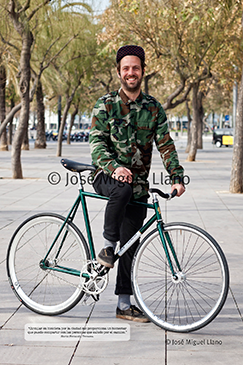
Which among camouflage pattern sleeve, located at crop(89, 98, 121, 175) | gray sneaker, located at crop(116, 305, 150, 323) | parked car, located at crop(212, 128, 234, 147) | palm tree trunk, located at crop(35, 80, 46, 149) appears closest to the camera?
camouflage pattern sleeve, located at crop(89, 98, 121, 175)

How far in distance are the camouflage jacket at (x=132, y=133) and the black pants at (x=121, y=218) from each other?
0.14m

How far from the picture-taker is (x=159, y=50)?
21125 millimetres

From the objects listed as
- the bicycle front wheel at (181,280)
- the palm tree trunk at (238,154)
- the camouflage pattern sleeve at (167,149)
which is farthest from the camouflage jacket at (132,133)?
the palm tree trunk at (238,154)

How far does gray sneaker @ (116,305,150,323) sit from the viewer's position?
13.1 ft

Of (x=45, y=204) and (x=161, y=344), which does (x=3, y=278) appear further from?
(x=45, y=204)

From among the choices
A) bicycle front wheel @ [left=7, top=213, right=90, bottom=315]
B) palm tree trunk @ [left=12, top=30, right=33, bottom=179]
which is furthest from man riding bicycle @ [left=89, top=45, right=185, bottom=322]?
palm tree trunk @ [left=12, top=30, right=33, bottom=179]

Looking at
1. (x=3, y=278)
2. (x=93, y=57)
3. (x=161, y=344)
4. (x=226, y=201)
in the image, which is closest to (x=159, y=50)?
(x=93, y=57)

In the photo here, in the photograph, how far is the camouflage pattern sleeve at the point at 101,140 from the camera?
372cm

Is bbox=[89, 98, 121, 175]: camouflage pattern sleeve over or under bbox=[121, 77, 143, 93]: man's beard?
under

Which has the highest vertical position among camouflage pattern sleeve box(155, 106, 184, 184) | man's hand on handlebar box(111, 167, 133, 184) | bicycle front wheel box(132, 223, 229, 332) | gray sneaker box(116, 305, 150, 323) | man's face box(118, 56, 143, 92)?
man's face box(118, 56, 143, 92)

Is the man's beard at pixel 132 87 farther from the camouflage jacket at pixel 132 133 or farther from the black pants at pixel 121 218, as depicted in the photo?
the black pants at pixel 121 218

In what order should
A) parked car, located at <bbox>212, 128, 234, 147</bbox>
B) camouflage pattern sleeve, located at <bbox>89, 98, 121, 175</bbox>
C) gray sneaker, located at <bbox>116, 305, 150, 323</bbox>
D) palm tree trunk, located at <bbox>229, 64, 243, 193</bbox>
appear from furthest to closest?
parked car, located at <bbox>212, 128, 234, 147</bbox>
palm tree trunk, located at <bbox>229, 64, 243, 193</bbox>
gray sneaker, located at <bbox>116, 305, 150, 323</bbox>
camouflage pattern sleeve, located at <bbox>89, 98, 121, 175</bbox>

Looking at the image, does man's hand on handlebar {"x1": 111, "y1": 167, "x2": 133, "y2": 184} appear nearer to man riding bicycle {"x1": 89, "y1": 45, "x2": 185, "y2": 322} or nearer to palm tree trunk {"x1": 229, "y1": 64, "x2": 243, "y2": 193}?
man riding bicycle {"x1": 89, "y1": 45, "x2": 185, "y2": 322}

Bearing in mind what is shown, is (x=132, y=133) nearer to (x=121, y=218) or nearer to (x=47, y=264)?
(x=121, y=218)
